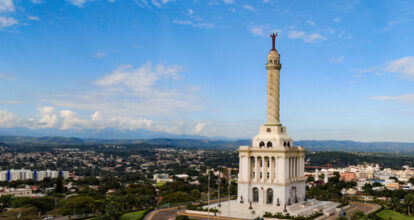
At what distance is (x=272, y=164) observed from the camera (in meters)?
62.9

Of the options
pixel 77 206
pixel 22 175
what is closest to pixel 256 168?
pixel 77 206

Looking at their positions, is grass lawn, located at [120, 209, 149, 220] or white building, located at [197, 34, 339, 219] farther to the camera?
white building, located at [197, 34, 339, 219]

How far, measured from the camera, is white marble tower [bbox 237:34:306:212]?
61.6 m

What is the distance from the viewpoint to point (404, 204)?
244ft

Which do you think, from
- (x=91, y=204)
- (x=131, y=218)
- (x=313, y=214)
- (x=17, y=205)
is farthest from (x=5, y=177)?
(x=313, y=214)

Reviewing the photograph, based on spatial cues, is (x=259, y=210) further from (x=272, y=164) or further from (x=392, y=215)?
(x=392, y=215)

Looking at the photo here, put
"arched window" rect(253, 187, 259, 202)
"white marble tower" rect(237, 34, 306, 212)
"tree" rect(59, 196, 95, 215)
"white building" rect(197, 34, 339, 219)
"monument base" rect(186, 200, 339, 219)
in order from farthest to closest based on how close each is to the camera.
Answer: "tree" rect(59, 196, 95, 215) < "arched window" rect(253, 187, 259, 202) < "white marble tower" rect(237, 34, 306, 212) < "white building" rect(197, 34, 339, 219) < "monument base" rect(186, 200, 339, 219)

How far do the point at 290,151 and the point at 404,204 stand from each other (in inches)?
1002

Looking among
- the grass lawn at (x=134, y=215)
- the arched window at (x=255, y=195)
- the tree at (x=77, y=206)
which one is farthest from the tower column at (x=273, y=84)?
the tree at (x=77, y=206)

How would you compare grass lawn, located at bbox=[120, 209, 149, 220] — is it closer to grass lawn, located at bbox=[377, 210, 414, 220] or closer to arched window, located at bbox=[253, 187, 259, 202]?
arched window, located at bbox=[253, 187, 259, 202]

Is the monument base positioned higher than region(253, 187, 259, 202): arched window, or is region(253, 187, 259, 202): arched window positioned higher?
region(253, 187, 259, 202): arched window

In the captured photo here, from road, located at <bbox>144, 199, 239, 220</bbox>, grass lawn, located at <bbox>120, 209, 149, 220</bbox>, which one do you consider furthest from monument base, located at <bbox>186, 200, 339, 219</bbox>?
grass lawn, located at <bbox>120, 209, 149, 220</bbox>

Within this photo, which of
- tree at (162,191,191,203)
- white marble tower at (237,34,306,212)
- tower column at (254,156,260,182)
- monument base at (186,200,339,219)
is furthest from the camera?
tree at (162,191,191,203)

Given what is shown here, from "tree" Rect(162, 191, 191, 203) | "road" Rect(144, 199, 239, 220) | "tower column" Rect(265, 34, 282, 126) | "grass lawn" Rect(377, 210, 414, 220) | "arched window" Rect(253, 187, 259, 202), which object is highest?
"tower column" Rect(265, 34, 282, 126)
